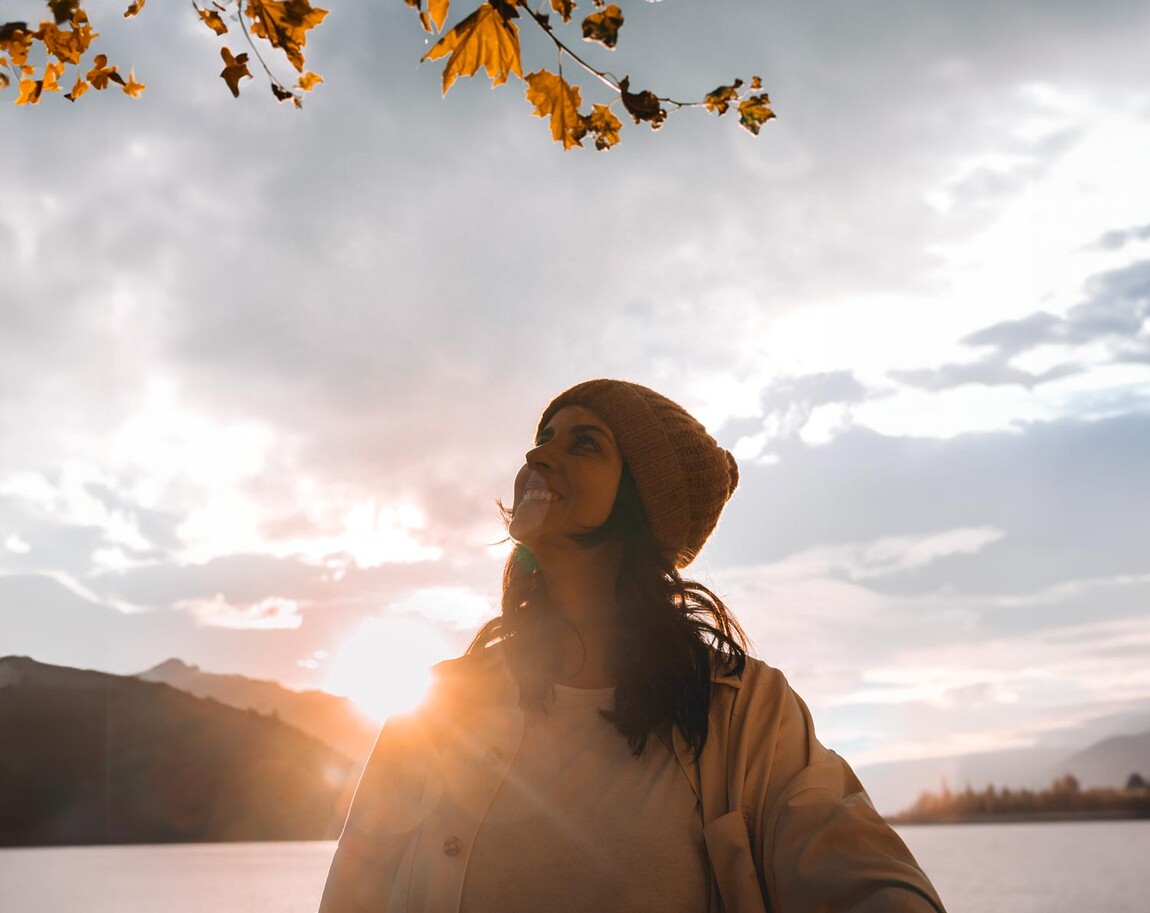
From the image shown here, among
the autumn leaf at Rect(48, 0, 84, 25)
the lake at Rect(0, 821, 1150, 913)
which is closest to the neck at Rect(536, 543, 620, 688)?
the autumn leaf at Rect(48, 0, 84, 25)

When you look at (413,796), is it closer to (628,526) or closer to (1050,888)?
(628,526)

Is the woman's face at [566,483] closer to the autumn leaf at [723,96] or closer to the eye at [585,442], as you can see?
the eye at [585,442]

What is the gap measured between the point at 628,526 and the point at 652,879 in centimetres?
126

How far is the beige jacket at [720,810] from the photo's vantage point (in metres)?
2.14

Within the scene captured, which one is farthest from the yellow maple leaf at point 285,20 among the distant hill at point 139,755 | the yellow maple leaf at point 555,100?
the distant hill at point 139,755

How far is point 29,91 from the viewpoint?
236 centimetres

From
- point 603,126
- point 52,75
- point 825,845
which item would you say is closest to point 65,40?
point 52,75

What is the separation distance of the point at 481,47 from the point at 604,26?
10.9 inches

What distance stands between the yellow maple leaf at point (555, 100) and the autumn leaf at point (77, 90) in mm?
1349

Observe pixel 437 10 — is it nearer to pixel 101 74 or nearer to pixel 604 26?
pixel 604 26

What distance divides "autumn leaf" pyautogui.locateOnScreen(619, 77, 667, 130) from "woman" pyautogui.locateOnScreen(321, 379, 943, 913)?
136 cm

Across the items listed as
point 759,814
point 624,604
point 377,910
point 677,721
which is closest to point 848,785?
point 759,814

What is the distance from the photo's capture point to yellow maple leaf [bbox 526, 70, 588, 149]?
2.05 m

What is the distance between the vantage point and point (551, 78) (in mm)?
2047
